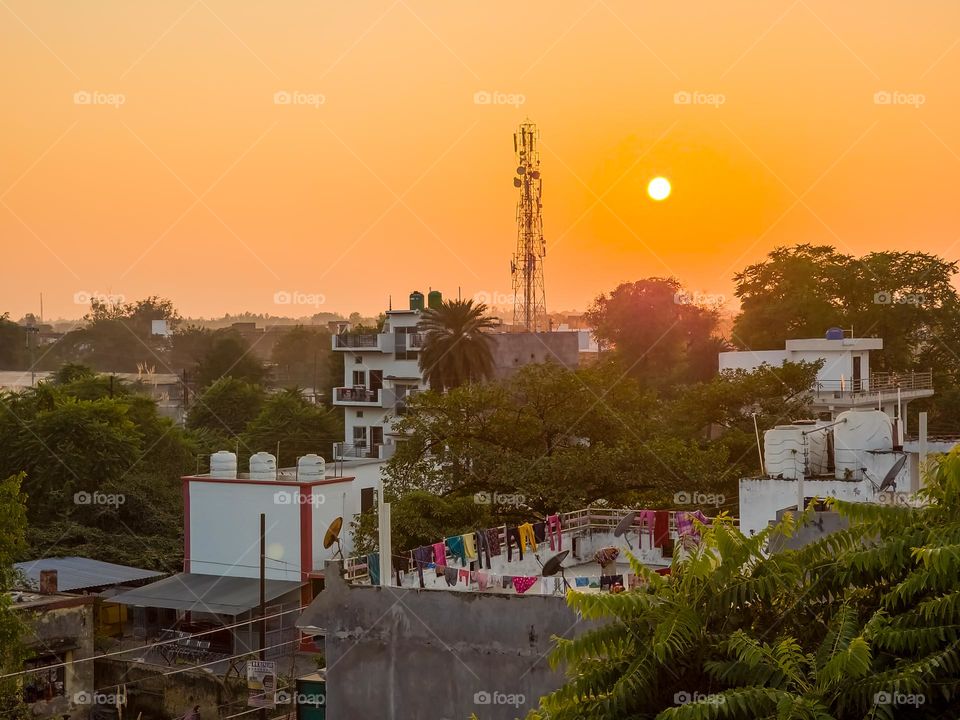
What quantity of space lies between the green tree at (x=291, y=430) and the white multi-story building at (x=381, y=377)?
5.69 metres

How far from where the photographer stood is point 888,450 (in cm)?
2003

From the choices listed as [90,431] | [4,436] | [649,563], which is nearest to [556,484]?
[649,563]

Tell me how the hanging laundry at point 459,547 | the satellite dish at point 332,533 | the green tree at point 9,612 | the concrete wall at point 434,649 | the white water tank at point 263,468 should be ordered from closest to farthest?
the concrete wall at point 434,649 < the hanging laundry at point 459,547 < the green tree at point 9,612 < the satellite dish at point 332,533 < the white water tank at point 263,468

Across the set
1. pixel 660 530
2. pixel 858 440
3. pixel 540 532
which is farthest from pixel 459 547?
pixel 858 440

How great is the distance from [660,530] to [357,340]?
44254 mm

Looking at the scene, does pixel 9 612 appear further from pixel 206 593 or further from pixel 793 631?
pixel 793 631

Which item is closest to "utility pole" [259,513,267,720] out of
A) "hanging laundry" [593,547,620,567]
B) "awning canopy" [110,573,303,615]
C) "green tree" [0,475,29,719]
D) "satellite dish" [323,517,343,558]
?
"awning canopy" [110,573,303,615]

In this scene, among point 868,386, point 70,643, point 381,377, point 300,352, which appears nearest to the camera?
point 70,643

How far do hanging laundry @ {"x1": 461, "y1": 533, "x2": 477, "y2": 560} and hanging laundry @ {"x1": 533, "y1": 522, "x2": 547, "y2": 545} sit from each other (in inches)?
68.0

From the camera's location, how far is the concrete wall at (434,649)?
16.4 meters

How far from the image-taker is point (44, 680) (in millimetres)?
30688

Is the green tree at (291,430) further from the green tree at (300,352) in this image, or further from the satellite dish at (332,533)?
the green tree at (300,352)

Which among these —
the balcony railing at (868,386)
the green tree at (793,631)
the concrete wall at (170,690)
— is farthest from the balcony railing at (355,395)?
the green tree at (793,631)

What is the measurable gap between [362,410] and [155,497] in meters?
Result: 15.3
